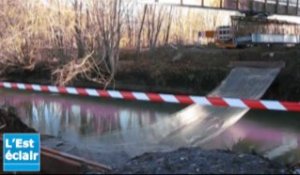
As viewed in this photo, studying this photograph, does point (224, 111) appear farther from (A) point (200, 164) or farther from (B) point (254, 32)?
(B) point (254, 32)

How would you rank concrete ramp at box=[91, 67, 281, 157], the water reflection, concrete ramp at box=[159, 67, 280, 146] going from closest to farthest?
1. concrete ramp at box=[91, 67, 281, 157]
2. concrete ramp at box=[159, 67, 280, 146]
3. the water reflection

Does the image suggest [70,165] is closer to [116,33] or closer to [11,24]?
[116,33]

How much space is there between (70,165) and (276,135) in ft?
26.4

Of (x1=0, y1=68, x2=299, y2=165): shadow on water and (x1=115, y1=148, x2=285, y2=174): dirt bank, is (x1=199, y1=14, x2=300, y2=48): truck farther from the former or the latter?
(x1=115, y1=148, x2=285, y2=174): dirt bank

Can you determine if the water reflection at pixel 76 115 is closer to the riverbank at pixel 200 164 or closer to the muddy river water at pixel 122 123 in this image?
the muddy river water at pixel 122 123

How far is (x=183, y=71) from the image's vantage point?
22000 mm

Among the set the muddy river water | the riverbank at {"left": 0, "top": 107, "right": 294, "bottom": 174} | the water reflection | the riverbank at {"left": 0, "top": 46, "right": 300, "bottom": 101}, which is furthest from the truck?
the riverbank at {"left": 0, "top": 107, "right": 294, "bottom": 174}

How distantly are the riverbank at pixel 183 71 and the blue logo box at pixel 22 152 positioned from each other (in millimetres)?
13407

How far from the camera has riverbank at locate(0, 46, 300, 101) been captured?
19062 mm

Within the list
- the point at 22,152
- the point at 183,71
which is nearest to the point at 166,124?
the point at 22,152

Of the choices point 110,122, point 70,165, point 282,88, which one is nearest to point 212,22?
point 282,88

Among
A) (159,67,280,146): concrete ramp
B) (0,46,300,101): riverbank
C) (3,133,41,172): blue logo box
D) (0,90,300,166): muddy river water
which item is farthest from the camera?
(0,46,300,101): riverbank

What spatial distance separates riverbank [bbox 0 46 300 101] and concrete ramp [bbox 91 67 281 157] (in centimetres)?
157

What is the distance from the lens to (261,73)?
18.2 meters
